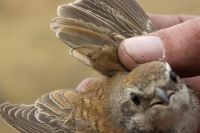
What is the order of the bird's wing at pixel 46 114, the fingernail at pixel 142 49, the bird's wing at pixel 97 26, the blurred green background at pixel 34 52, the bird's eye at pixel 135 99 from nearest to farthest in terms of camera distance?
the bird's eye at pixel 135 99 → the fingernail at pixel 142 49 → the bird's wing at pixel 46 114 → the bird's wing at pixel 97 26 → the blurred green background at pixel 34 52

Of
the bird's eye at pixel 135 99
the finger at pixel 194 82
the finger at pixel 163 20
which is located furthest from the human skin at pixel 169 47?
the finger at pixel 163 20

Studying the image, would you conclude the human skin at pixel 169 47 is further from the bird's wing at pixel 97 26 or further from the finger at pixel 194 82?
the bird's wing at pixel 97 26

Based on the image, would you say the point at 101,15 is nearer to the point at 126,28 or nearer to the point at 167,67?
the point at 126,28

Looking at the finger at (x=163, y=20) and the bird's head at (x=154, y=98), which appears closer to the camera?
the bird's head at (x=154, y=98)

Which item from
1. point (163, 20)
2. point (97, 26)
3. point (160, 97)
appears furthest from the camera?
point (163, 20)

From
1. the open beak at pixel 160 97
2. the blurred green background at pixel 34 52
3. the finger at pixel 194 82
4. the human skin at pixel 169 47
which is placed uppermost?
the human skin at pixel 169 47

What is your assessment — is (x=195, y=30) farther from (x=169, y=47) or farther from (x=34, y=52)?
(x=34, y=52)

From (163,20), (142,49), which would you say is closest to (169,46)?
(142,49)
